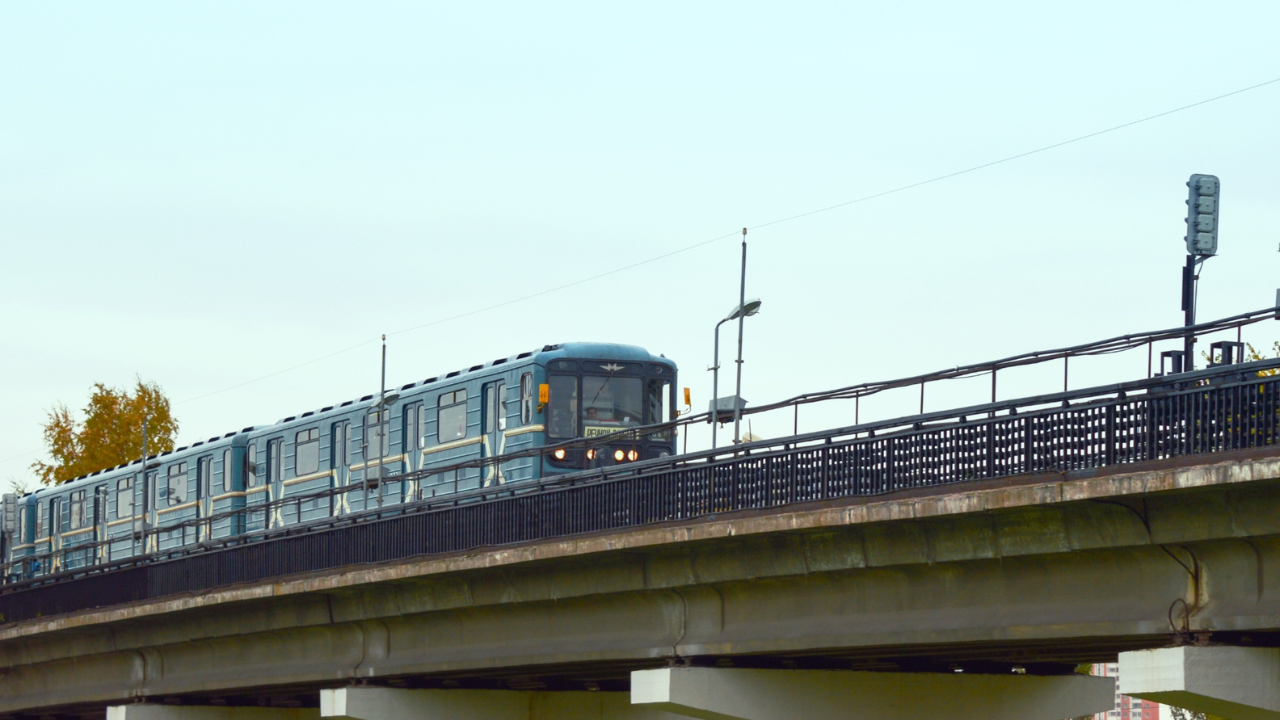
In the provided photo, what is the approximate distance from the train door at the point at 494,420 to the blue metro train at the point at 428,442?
0.06 ft

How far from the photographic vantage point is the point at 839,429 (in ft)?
69.5

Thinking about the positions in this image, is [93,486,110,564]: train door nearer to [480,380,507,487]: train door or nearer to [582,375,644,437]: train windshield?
[480,380,507,487]: train door

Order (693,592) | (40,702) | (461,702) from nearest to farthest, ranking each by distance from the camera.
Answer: (693,592)
(461,702)
(40,702)

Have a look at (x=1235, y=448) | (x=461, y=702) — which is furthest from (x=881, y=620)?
(x=461, y=702)

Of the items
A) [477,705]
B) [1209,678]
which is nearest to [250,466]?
[477,705]

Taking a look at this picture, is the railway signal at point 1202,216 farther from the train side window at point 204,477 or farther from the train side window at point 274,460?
the train side window at point 204,477

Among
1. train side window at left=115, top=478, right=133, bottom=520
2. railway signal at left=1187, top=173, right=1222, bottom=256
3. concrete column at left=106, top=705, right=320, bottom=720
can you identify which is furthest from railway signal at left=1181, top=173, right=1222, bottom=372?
train side window at left=115, top=478, right=133, bottom=520

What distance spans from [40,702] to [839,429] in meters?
24.3

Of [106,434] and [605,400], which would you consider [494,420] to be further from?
[106,434]

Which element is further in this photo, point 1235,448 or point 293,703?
point 293,703

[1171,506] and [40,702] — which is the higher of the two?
[1171,506]

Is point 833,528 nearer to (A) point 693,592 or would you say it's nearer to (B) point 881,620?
(B) point 881,620

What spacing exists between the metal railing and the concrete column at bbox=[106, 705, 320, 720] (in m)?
3.09

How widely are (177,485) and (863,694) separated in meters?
25.8
